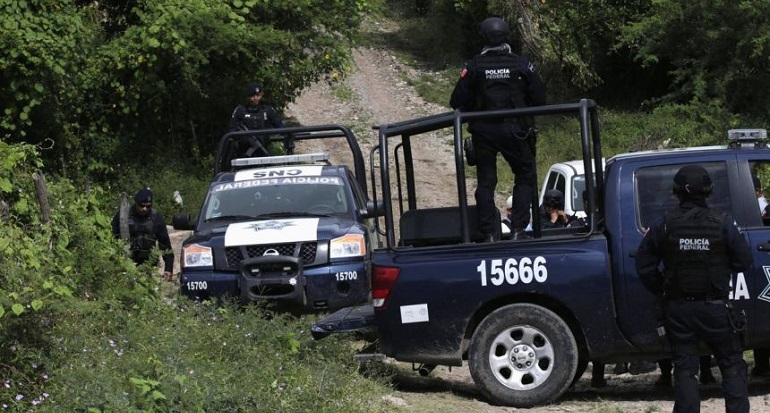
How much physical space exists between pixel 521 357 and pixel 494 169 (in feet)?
5.15

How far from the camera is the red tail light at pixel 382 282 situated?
9.73 metres

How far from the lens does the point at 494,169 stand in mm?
10414


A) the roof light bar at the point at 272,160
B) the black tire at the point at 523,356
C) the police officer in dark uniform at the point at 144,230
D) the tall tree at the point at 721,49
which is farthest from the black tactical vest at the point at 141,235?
the tall tree at the point at 721,49

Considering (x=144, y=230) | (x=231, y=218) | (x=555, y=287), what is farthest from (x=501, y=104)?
(x=144, y=230)

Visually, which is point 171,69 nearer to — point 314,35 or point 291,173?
point 314,35

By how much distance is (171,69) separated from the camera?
22.1m

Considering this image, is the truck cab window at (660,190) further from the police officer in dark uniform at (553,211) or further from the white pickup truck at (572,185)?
the white pickup truck at (572,185)

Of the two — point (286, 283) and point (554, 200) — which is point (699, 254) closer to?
point (554, 200)

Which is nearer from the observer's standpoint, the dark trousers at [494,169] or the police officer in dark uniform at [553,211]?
the dark trousers at [494,169]

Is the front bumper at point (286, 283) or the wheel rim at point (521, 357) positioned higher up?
the front bumper at point (286, 283)

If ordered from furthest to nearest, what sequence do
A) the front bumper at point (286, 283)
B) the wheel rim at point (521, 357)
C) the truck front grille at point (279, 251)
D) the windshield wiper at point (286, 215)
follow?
the windshield wiper at point (286, 215) < the truck front grille at point (279, 251) < the front bumper at point (286, 283) < the wheel rim at point (521, 357)

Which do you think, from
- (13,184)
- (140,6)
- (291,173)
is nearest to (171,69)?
(140,6)

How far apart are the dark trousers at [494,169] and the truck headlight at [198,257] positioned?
9.82 ft

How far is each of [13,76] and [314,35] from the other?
5.17 m
